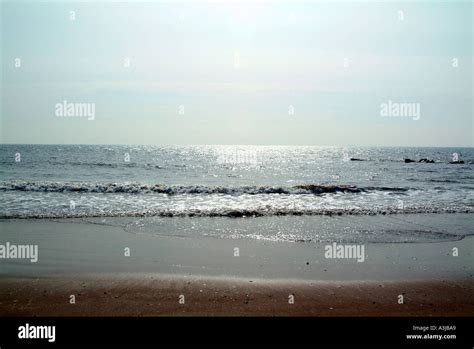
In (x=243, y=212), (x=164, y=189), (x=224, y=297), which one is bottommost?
(x=224, y=297)

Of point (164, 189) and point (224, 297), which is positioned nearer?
point (224, 297)

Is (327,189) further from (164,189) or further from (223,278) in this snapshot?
(223,278)

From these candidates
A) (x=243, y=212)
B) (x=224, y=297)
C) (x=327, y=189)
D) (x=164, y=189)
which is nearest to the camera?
(x=224, y=297)

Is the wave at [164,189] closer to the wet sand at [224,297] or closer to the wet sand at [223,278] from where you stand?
the wet sand at [223,278]

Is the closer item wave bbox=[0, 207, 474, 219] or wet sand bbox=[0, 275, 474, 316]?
wet sand bbox=[0, 275, 474, 316]

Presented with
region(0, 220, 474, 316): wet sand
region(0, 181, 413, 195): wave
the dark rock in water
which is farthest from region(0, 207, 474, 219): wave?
the dark rock in water

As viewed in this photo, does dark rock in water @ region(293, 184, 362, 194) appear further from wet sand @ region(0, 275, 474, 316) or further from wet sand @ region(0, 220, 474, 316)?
wet sand @ region(0, 275, 474, 316)

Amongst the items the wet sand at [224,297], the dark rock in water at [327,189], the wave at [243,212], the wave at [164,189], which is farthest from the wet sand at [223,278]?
the dark rock in water at [327,189]

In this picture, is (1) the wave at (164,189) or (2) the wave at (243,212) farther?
(1) the wave at (164,189)

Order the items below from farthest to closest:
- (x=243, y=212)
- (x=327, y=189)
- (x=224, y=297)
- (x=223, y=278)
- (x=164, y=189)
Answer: (x=327, y=189)
(x=164, y=189)
(x=243, y=212)
(x=223, y=278)
(x=224, y=297)

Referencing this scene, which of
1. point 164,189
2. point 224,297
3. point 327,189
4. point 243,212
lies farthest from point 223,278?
point 327,189

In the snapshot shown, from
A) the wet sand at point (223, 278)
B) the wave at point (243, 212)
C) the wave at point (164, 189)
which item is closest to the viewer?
the wet sand at point (223, 278)
